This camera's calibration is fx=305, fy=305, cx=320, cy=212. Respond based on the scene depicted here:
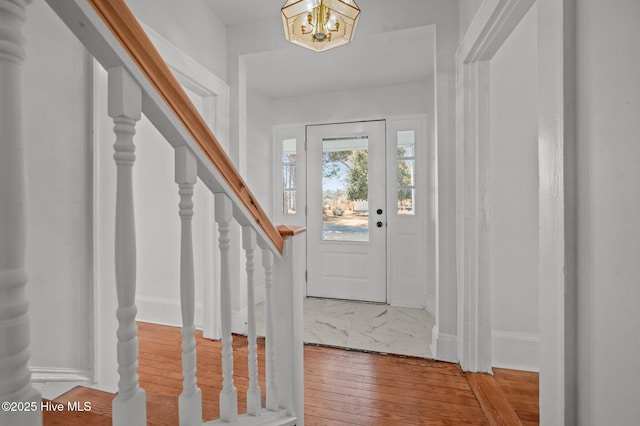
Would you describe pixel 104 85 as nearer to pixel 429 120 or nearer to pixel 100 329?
pixel 100 329

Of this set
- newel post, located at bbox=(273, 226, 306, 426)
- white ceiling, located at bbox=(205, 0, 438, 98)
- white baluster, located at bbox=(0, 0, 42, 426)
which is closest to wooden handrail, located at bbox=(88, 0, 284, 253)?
white baluster, located at bbox=(0, 0, 42, 426)

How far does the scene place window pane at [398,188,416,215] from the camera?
330 cm

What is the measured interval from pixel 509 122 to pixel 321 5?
1.40 m

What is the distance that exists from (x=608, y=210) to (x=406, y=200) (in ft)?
8.22

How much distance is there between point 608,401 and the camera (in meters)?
0.82

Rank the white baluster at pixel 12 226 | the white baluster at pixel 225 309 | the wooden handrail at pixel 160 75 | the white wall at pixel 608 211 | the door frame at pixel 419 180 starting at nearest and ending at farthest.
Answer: the white baluster at pixel 12 226, the wooden handrail at pixel 160 75, the white wall at pixel 608 211, the white baluster at pixel 225 309, the door frame at pixel 419 180

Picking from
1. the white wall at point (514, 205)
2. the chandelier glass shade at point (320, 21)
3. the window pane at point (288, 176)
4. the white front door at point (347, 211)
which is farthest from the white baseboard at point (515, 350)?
the window pane at point (288, 176)

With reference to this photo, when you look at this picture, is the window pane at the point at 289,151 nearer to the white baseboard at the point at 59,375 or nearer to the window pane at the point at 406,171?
the window pane at the point at 406,171

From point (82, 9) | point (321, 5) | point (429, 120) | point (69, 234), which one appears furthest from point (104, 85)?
point (429, 120)

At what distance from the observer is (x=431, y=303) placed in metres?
3.04

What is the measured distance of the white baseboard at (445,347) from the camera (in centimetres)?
209

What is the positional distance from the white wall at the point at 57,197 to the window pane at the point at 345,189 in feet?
7.94

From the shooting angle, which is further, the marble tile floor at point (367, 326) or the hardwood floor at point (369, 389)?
the marble tile floor at point (367, 326)

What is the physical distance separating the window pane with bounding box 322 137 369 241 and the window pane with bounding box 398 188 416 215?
14.3 inches
